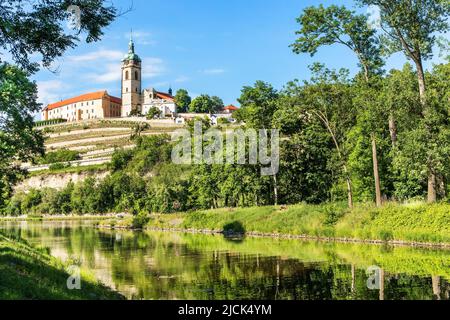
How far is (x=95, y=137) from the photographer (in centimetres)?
14962

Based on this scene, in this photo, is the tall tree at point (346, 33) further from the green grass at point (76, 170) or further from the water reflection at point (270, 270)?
the green grass at point (76, 170)

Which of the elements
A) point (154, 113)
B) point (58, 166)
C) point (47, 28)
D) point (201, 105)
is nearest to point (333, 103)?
point (47, 28)

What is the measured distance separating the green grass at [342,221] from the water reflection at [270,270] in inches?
90.2

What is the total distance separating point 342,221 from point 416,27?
576 inches

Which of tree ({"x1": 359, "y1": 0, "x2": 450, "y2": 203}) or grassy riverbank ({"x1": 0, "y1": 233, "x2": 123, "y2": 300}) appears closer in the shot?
grassy riverbank ({"x1": 0, "y1": 233, "x2": 123, "y2": 300})

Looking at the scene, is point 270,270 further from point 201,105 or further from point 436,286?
point 201,105

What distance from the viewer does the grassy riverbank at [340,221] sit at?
104 ft

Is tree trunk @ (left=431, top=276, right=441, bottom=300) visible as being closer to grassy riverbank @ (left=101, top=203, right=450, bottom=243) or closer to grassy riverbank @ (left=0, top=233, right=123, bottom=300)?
grassy riverbank @ (left=0, top=233, right=123, bottom=300)

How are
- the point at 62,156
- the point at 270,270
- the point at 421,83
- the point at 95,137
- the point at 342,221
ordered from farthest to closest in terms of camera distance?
1. the point at 95,137
2. the point at 62,156
3. the point at 342,221
4. the point at 421,83
5. the point at 270,270

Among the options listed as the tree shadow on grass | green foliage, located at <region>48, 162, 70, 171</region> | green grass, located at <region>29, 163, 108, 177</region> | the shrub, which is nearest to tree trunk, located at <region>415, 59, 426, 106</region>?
the tree shadow on grass

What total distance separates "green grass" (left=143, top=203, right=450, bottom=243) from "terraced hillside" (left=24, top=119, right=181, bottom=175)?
73881 mm

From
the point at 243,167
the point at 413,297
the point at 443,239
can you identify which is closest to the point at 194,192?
the point at 243,167

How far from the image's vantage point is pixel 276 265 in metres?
25.6

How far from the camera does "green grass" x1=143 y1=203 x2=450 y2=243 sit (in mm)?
31703
